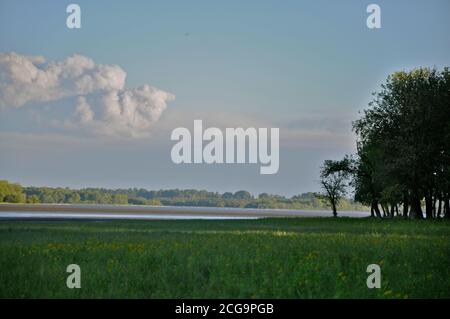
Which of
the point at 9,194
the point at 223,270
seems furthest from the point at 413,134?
the point at 9,194

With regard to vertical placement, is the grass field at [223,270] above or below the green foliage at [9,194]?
below

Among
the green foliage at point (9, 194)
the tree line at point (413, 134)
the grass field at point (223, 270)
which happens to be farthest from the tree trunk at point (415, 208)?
the green foliage at point (9, 194)

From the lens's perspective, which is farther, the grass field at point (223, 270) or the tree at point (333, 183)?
the tree at point (333, 183)

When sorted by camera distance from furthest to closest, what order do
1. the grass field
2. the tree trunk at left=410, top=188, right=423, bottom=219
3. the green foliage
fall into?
the green foliage < the tree trunk at left=410, top=188, right=423, bottom=219 < the grass field

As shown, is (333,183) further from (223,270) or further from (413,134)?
(223,270)

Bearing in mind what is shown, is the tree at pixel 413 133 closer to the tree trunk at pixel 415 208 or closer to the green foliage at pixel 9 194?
the tree trunk at pixel 415 208

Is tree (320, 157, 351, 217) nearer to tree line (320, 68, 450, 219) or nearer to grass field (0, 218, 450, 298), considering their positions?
tree line (320, 68, 450, 219)

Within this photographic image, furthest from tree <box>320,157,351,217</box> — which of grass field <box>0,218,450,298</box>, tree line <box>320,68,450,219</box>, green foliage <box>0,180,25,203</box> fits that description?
green foliage <box>0,180,25,203</box>

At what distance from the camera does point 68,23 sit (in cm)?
2338

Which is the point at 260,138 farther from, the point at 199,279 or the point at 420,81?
the point at 420,81

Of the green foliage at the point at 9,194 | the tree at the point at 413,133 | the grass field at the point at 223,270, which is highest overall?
the tree at the point at 413,133

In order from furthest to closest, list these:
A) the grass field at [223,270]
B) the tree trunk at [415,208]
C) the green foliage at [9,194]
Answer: the green foliage at [9,194] → the tree trunk at [415,208] → the grass field at [223,270]

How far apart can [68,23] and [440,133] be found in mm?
52196

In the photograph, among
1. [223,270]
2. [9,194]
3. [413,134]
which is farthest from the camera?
[9,194]
